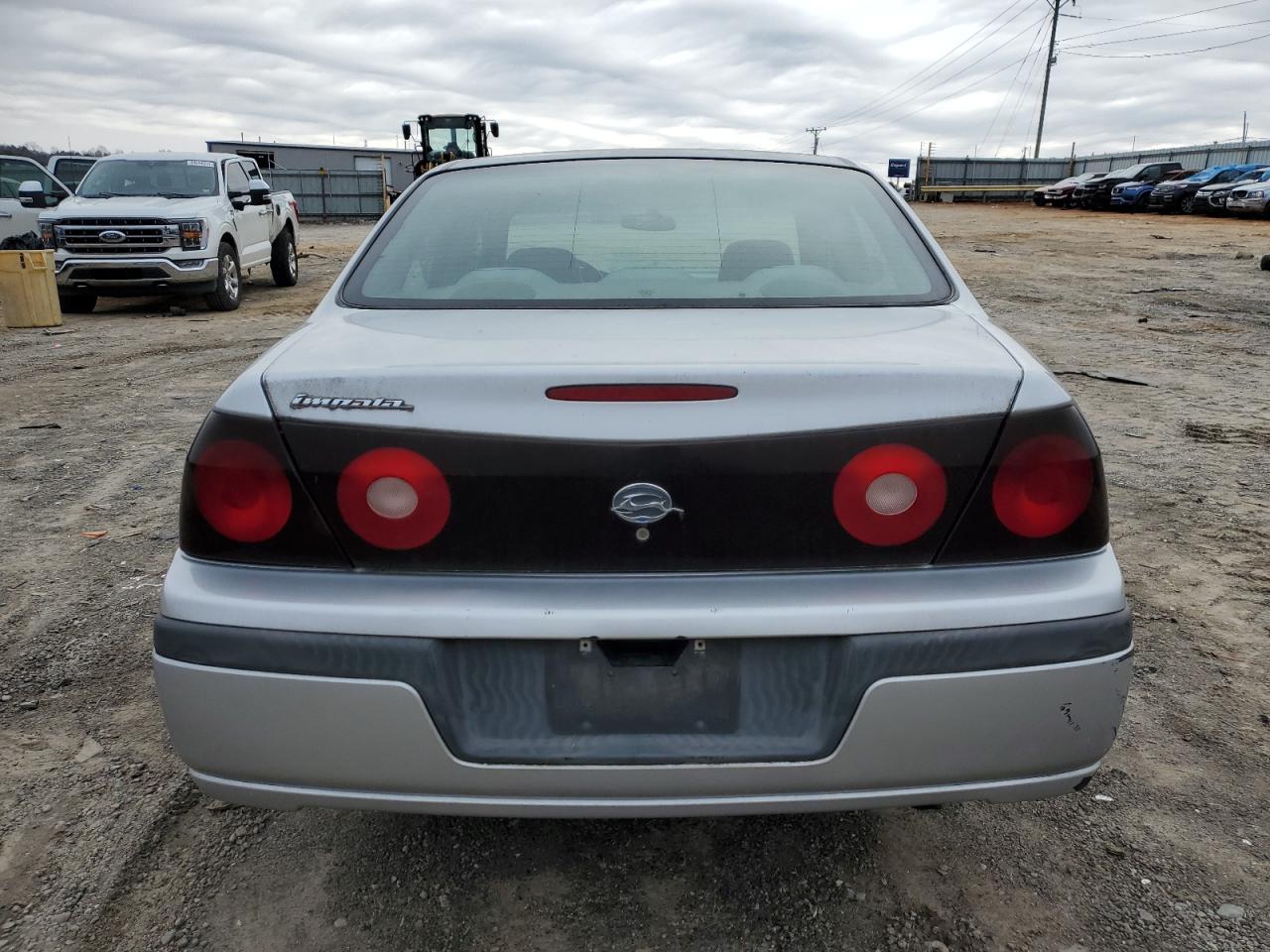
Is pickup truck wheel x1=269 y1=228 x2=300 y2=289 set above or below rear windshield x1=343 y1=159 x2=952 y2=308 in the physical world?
below

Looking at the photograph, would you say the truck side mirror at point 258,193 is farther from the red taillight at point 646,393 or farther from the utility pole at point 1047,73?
the utility pole at point 1047,73

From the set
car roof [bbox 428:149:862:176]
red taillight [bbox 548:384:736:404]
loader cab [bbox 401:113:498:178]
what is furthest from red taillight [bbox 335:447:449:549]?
loader cab [bbox 401:113:498:178]

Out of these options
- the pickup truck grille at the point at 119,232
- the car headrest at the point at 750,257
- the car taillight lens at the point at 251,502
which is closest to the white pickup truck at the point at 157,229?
the pickup truck grille at the point at 119,232

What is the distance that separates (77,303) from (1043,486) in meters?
13.3

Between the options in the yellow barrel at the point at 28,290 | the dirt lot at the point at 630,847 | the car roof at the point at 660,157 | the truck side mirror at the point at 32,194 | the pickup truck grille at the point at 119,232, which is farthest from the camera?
the truck side mirror at the point at 32,194

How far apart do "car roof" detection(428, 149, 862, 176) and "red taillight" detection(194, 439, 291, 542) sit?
1477mm

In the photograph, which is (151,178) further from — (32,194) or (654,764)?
(654,764)

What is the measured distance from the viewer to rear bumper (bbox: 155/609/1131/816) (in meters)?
1.59

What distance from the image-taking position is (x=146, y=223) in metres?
11.1

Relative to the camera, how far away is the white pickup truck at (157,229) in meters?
11.1

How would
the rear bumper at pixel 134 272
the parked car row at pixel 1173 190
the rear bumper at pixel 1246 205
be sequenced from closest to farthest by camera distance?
the rear bumper at pixel 134 272 → the rear bumper at pixel 1246 205 → the parked car row at pixel 1173 190

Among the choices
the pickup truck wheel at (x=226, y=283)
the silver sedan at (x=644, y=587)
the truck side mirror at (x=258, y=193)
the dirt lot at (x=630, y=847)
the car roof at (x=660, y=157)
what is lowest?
the dirt lot at (x=630, y=847)

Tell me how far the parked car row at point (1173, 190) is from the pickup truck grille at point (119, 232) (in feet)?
87.6

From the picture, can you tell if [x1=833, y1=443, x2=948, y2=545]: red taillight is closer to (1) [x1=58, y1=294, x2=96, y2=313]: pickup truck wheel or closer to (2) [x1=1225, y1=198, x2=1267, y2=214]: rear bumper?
(1) [x1=58, y1=294, x2=96, y2=313]: pickup truck wheel
